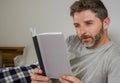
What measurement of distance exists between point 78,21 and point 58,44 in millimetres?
276

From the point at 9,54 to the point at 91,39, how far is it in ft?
4.01

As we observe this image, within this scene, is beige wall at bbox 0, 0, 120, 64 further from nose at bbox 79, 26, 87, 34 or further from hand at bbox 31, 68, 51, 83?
hand at bbox 31, 68, 51, 83

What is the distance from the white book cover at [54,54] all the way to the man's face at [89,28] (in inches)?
9.3

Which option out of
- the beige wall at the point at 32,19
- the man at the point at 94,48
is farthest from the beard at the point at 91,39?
the beige wall at the point at 32,19

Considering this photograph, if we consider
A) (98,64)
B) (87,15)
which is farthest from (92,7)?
(98,64)

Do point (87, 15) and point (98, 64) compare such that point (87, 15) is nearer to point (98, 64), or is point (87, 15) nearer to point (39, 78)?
→ point (98, 64)

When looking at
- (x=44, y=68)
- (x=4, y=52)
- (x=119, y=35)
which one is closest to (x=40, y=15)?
(x=4, y=52)

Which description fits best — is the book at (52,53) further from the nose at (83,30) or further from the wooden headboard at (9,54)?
the wooden headboard at (9,54)

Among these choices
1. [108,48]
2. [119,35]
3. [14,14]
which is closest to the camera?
[108,48]

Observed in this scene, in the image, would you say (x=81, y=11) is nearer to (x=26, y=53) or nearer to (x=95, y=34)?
(x=95, y=34)

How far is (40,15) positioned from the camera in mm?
2045

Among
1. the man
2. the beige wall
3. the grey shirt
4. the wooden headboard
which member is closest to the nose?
the man

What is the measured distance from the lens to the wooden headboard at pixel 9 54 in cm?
212

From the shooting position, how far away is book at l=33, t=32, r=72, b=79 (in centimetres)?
91
